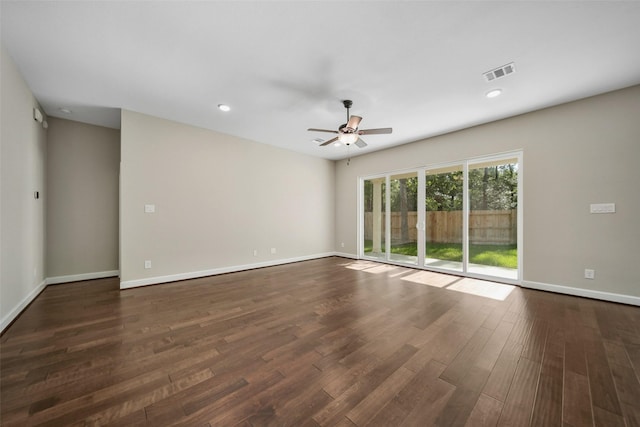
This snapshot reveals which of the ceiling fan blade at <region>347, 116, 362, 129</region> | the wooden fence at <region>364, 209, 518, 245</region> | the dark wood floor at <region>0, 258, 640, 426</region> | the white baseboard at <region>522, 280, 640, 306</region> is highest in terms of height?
the ceiling fan blade at <region>347, 116, 362, 129</region>

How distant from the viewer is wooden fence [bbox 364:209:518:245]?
→ 4.21 meters

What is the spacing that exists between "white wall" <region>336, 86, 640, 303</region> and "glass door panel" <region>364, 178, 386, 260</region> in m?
2.55

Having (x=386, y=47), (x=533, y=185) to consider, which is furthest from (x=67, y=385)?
(x=533, y=185)

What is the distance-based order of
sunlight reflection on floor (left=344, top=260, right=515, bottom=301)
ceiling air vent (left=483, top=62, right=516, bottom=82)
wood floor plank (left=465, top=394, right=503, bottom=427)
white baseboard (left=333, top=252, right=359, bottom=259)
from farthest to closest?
white baseboard (left=333, top=252, right=359, bottom=259)
sunlight reflection on floor (left=344, top=260, right=515, bottom=301)
ceiling air vent (left=483, top=62, right=516, bottom=82)
wood floor plank (left=465, top=394, right=503, bottom=427)

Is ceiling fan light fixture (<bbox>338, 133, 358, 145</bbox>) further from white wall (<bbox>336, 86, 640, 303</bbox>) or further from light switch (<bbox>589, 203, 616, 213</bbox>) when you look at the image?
light switch (<bbox>589, 203, 616, 213</bbox>)

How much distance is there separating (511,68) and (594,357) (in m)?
3.03

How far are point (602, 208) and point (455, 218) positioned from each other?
1.96 metres

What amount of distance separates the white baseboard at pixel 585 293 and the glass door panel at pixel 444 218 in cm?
117

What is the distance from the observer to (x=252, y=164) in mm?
5344

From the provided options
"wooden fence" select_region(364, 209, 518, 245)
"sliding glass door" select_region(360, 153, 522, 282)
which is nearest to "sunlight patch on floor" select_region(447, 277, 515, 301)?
"sliding glass door" select_region(360, 153, 522, 282)

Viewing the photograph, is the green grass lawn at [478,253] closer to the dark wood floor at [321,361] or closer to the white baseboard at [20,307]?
the dark wood floor at [321,361]

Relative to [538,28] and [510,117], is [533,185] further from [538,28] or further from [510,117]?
[538,28]

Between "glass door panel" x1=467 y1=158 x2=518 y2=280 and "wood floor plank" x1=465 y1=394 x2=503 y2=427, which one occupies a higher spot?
"glass door panel" x1=467 y1=158 x2=518 y2=280

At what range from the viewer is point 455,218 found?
4.84 m
